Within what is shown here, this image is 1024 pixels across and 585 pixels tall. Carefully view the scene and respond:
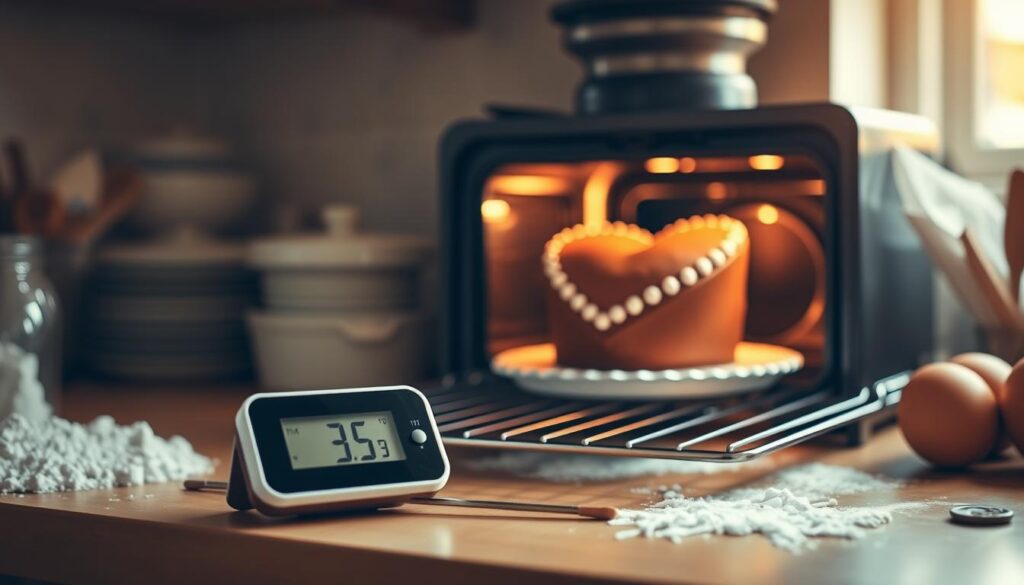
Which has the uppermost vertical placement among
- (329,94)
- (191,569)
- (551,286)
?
(329,94)

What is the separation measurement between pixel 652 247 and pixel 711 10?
0.24 metres

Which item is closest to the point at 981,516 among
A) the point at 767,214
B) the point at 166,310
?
the point at 767,214

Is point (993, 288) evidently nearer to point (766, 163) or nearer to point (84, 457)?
point (766, 163)

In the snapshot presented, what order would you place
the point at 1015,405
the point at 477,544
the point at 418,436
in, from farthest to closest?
the point at 1015,405, the point at 418,436, the point at 477,544

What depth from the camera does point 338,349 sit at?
1422 millimetres

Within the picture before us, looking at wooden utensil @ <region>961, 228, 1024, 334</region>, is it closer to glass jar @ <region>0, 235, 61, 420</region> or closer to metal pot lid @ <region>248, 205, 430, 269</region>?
metal pot lid @ <region>248, 205, 430, 269</region>

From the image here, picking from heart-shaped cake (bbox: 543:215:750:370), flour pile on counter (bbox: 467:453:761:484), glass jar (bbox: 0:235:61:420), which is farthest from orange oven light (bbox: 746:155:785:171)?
glass jar (bbox: 0:235:61:420)

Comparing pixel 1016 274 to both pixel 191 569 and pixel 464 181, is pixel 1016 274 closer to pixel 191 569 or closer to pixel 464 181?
pixel 464 181

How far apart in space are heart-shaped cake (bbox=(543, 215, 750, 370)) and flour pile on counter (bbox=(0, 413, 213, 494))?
34 cm

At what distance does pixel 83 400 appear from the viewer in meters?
1.38

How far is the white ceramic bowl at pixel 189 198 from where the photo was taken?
162 centimetres

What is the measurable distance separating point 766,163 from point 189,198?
760 millimetres

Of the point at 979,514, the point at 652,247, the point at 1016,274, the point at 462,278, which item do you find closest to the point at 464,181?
the point at 462,278

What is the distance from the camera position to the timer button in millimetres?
836
